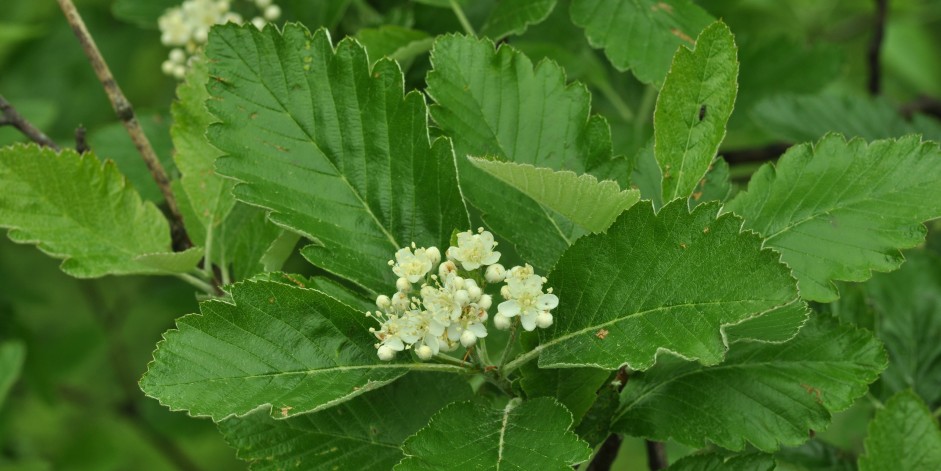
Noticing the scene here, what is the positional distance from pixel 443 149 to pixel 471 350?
261 mm

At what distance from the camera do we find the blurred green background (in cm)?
213

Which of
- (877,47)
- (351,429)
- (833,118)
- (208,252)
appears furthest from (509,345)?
(877,47)

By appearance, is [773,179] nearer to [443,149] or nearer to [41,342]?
[443,149]

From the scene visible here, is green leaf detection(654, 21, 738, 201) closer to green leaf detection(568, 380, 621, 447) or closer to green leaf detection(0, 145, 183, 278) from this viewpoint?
green leaf detection(568, 380, 621, 447)

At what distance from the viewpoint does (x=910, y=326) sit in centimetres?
201

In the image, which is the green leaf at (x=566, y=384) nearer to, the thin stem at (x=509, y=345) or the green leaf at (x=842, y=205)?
the thin stem at (x=509, y=345)

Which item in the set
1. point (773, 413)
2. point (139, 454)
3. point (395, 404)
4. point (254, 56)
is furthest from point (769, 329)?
point (139, 454)

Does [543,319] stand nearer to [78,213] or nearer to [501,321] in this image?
[501,321]

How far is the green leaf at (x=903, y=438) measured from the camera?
1.45 meters

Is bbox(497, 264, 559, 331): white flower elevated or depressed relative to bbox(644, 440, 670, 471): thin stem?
elevated

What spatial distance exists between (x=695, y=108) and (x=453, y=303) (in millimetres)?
391

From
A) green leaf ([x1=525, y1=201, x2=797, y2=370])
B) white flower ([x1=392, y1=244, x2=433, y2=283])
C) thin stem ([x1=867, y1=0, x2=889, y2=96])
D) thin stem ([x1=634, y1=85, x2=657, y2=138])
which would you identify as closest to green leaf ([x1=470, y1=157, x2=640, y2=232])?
green leaf ([x1=525, y1=201, x2=797, y2=370])

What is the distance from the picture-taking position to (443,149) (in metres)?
1.31

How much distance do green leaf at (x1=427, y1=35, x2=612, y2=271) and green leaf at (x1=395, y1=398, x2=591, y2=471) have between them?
0.81 ft
